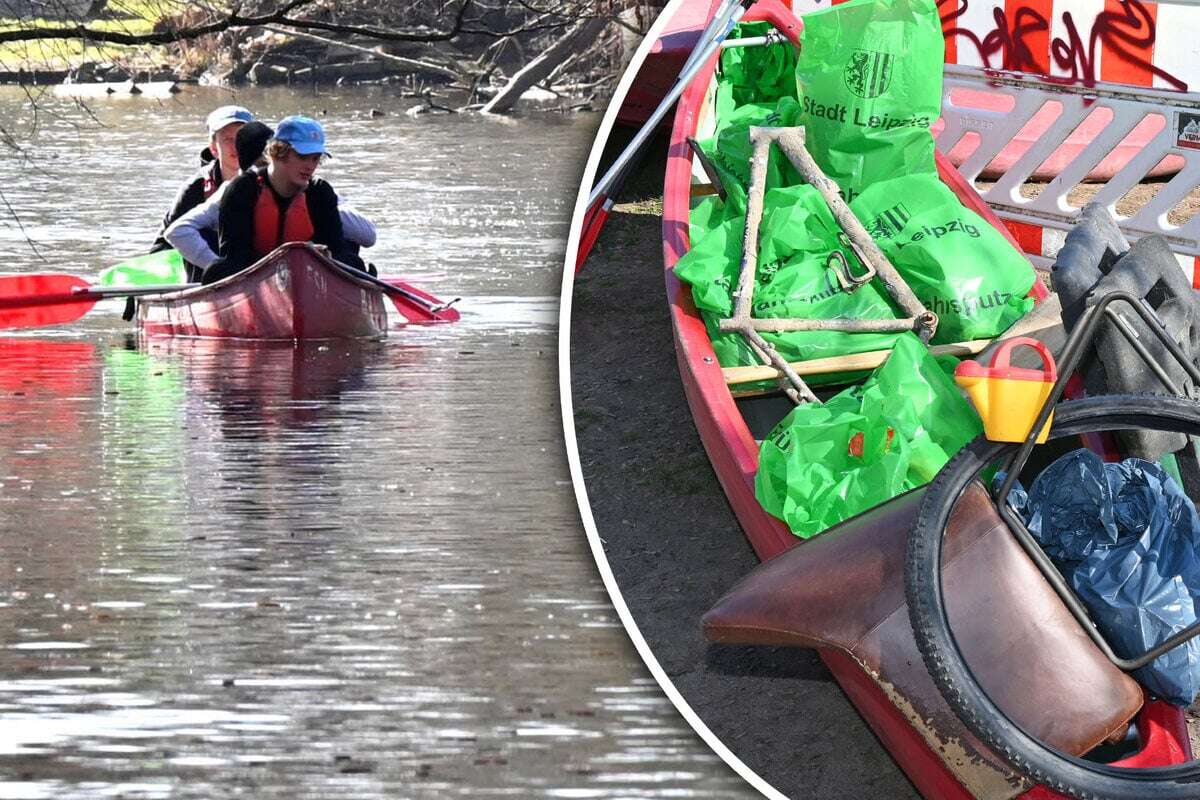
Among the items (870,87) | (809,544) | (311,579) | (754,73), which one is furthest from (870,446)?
(311,579)

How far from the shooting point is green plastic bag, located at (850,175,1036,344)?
4.03m

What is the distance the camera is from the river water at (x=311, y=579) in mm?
3834

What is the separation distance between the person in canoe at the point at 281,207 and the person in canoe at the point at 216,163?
0.85 ft

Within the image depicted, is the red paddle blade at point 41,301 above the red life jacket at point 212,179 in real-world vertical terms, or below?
below

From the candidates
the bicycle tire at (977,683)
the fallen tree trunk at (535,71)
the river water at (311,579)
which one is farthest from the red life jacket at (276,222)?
the fallen tree trunk at (535,71)

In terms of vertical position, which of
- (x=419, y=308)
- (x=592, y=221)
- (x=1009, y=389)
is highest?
(x=1009, y=389)

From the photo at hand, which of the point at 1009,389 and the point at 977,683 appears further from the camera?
the point at 977,683

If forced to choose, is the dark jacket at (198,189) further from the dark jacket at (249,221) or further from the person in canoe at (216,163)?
the dark jacket at (249,221)

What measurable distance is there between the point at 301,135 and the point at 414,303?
5.91 feet

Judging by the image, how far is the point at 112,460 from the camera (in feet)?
21.7

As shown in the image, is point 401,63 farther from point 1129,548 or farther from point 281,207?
point 1129,548

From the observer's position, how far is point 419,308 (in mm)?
9367

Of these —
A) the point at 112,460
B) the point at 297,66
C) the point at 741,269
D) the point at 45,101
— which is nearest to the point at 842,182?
the point at 741,269

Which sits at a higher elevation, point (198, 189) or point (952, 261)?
point (952, 261)
